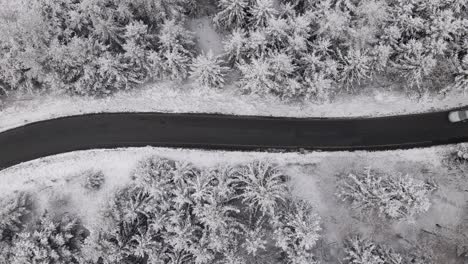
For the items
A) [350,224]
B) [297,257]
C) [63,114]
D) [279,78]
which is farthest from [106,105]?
[350,224]

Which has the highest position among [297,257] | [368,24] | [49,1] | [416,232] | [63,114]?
[49,1]

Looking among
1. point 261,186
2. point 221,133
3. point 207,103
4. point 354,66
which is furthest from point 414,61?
point 207,103

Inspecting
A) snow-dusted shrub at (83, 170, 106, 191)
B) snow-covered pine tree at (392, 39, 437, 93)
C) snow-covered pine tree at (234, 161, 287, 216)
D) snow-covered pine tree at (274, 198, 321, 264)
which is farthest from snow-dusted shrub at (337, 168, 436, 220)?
snow-dusted shrub at (83, 170, 106, 191)

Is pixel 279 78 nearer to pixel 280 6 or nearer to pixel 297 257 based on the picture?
pixel 280 6

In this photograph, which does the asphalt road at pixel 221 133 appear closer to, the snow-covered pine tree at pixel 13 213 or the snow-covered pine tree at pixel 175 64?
the snow-covered pine tree at pixel 13 213

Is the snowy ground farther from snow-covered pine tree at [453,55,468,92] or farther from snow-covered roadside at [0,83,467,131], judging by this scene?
snow-covered pine tree at [453,55,468,92]

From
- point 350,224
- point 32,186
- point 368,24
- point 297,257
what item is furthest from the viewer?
point 32,186

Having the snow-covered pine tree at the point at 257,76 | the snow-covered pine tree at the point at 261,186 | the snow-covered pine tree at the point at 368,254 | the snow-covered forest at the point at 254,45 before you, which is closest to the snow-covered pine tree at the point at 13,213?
the snow-covered forest at the point at 254,45

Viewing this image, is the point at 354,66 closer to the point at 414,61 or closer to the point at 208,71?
the point at 414,61
